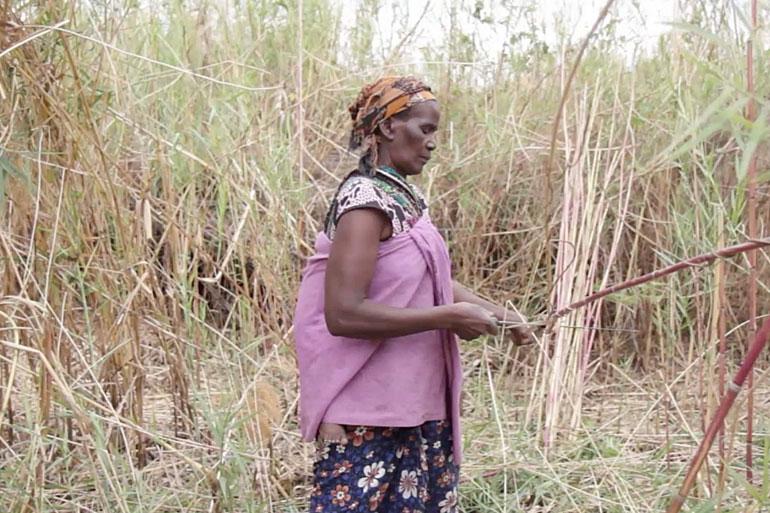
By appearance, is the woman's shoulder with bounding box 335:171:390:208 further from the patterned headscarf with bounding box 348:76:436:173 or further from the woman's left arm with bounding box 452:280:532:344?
the woman's left arm with bounding box 452:280:532:344

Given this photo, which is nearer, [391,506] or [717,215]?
[391,506]

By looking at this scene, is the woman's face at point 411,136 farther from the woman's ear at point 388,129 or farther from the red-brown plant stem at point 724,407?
the red-brown plant stem at point 724,407

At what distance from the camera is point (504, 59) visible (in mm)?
3611

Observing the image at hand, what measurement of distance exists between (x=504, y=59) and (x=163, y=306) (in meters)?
1.87

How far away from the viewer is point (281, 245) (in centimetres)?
262

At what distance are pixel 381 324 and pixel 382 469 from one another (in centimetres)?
27

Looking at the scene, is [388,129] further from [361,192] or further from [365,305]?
[365,305]

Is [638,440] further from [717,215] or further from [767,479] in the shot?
[767,479]

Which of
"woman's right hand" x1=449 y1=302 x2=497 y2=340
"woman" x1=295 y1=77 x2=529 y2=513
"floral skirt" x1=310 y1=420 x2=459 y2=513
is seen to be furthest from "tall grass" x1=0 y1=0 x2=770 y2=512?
"floral skirt" x1=310 y1=420 x2=459 y2=513

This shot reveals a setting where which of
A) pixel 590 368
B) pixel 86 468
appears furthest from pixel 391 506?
pixel 590 368

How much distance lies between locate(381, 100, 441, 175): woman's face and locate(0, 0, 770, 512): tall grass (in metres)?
0.29

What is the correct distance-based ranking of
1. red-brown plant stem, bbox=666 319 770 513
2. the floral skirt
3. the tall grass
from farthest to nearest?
1. the tall grass
2. the floral skirt
3. red-brown plant stem, bbox=666 319 770 513

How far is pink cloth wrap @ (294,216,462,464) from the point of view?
161 centimetres

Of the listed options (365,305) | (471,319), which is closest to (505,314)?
(471,319)
